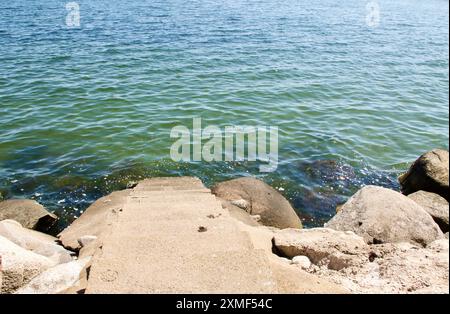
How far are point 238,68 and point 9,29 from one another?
588 inches

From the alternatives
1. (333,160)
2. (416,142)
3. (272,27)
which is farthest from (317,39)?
(333,160)

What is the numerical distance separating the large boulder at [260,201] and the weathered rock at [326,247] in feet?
7.93

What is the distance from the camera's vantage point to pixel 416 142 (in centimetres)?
1291

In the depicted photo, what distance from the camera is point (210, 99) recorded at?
15.4 meters

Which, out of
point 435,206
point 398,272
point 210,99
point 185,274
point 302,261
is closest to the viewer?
point 185,274

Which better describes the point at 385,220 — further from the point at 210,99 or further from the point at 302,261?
the point at 210,99

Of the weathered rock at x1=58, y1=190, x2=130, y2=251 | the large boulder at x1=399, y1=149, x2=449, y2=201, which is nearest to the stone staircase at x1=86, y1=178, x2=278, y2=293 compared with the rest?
the weathered rock at x1=58, y1=190, x2=130, y2=251

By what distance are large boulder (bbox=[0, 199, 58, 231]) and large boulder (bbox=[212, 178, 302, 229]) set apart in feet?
11.5

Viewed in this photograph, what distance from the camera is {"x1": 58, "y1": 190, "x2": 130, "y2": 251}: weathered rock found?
6.63 metres

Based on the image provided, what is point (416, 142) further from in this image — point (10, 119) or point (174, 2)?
point (174, 2)

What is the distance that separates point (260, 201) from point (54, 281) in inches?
189

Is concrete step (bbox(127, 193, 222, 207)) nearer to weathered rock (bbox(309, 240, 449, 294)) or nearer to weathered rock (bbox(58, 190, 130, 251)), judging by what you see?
weathered rock (bbox(58, 190, 130, 251))

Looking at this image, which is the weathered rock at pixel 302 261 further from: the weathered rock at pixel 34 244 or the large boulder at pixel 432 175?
the large boulder at pixel 432 175

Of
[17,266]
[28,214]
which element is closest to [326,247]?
[17,266]
